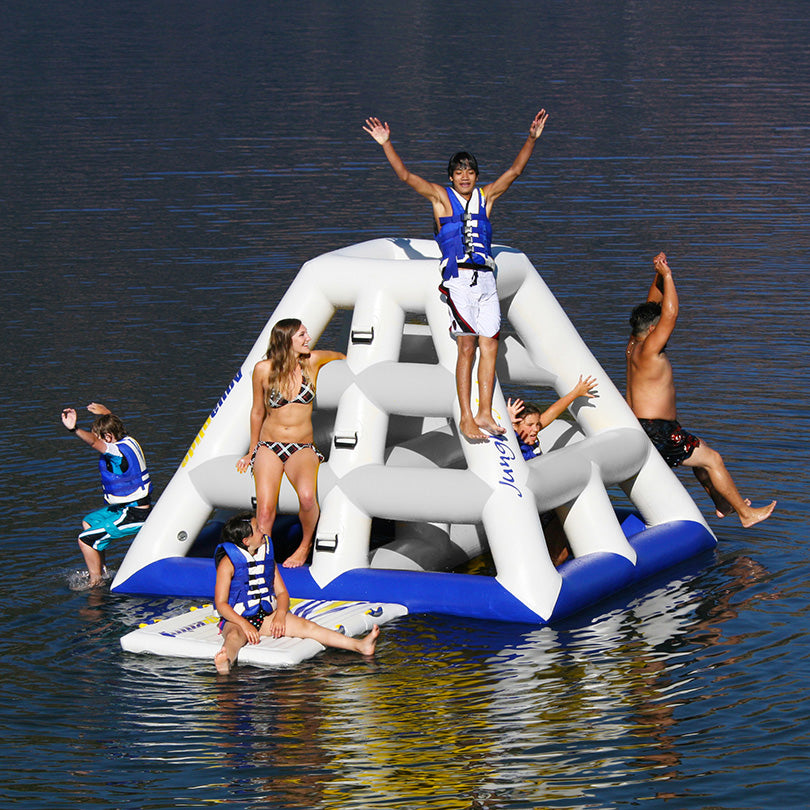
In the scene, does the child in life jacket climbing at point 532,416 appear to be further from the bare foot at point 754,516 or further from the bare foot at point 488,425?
the bare foot at point 754,516

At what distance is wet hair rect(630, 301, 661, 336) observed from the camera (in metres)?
13.2

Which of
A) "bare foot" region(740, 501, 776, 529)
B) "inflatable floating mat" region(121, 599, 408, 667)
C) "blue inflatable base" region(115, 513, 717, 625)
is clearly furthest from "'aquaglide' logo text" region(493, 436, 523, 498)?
"bare foot" region(740, 501, 776, 529)

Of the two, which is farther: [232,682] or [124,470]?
[124,470]

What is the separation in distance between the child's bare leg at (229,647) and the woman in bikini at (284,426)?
1.41m

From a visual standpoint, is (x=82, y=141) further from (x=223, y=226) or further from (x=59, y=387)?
(x=59, y=387)

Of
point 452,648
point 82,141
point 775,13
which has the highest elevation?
point 775,13

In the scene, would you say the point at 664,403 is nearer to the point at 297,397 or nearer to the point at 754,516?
the point at 754,516

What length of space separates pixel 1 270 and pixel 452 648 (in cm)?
1577

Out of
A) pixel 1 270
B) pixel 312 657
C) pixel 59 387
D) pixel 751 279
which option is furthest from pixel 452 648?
pixel 1 270

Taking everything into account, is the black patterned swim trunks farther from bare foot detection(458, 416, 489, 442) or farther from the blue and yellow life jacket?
the blue and yellow life jacket

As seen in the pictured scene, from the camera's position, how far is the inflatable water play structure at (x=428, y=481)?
1133 centimetres

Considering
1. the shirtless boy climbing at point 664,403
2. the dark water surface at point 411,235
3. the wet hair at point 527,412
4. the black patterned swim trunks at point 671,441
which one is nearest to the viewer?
the dark water surface at point 411,235

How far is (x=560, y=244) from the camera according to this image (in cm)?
2483

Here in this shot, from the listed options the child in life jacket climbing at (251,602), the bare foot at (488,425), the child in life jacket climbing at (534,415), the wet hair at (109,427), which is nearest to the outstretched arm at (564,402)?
the child in life jacket climbing at (534,415)
